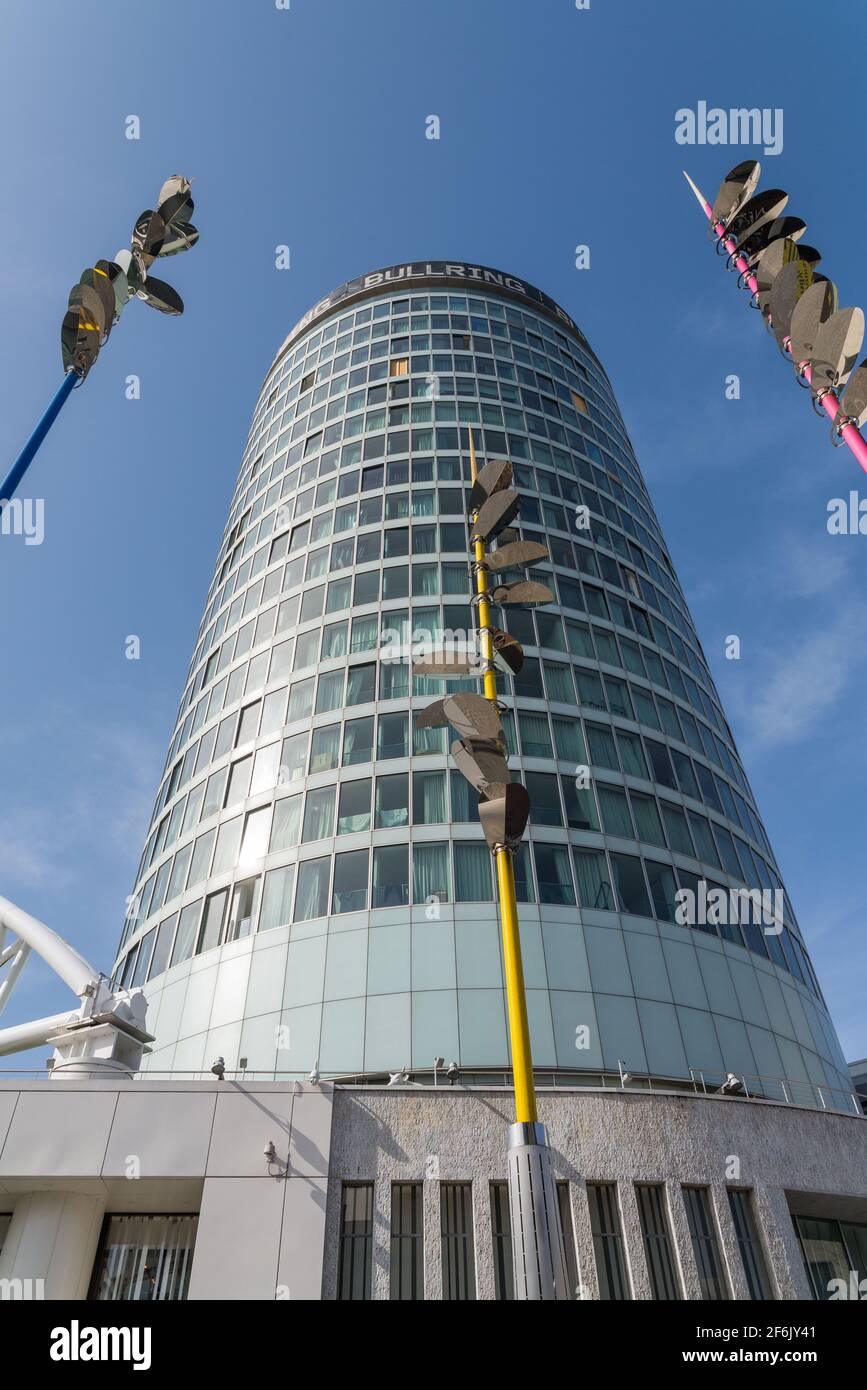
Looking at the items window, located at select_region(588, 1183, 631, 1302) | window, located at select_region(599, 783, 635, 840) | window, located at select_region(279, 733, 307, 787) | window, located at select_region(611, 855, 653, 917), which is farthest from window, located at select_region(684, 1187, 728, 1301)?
window, located at select_region(279, 733, 307, 787)

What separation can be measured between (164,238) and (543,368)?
41080 millimetres

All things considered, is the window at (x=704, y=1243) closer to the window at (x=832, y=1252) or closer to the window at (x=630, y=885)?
the window at (x=832, y=1252)

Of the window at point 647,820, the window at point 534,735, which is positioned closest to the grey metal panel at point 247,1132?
the window at point 534,735

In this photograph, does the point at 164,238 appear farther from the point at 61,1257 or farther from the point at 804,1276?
the point at 804,1276

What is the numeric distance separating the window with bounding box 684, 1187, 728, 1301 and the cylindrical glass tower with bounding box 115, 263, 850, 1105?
4.90 m

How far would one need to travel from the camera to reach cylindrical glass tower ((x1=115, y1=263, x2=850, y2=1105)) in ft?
81.7

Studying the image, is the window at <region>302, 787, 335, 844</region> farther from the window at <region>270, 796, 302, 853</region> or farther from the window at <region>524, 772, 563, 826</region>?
the window at <region>524, 772, 563, 826</region>

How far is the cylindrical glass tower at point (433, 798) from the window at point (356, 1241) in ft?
12.7

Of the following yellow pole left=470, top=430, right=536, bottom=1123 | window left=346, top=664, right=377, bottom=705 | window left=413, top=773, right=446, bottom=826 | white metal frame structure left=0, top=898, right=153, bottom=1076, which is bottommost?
yellow pole left=470, top=430, right=536, bottom=1123

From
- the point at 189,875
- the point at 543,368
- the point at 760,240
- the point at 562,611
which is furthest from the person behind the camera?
the point at 543,368

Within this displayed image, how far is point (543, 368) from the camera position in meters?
51.1

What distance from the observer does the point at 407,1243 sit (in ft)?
57.6
